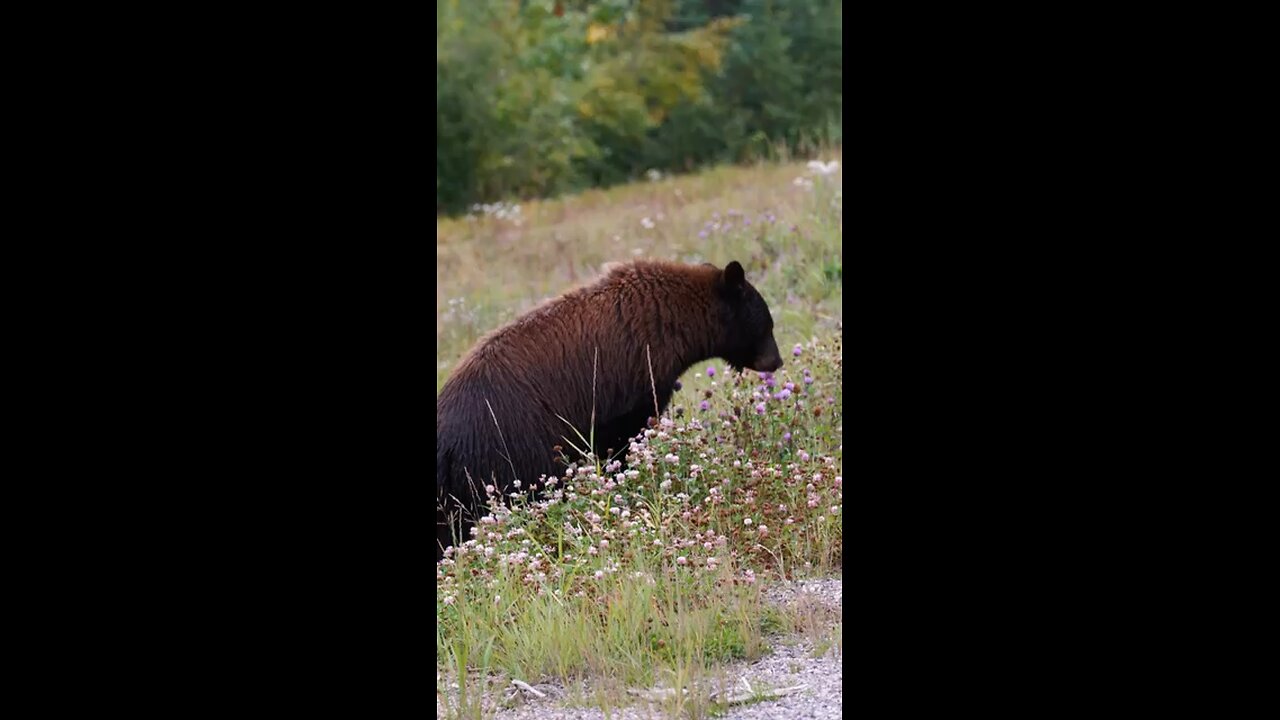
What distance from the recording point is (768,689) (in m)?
4.00

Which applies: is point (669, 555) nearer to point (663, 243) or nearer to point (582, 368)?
point (582, 368)

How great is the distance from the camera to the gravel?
3.78 m

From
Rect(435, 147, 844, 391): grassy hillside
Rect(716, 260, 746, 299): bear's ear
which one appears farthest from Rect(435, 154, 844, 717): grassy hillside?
Rect(435, 147, 844, 391): grassy hillside

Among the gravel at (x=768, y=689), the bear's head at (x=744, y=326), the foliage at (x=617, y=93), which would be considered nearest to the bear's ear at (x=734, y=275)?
the bear's head at (x=744, y=326)

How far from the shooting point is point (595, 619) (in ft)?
15.3

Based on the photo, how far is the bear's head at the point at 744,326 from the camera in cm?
750

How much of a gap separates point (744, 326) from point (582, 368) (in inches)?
43.3

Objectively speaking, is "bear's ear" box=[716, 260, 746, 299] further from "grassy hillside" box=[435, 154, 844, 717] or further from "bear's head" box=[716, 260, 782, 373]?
"grassy hillside" box=[435, 154, 844, 717]

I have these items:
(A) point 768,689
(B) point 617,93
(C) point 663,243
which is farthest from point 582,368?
(B) point 617,93

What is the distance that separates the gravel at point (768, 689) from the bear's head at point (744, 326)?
3029mm
